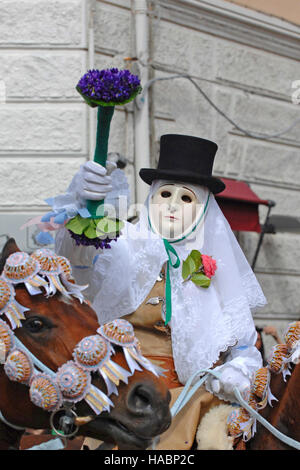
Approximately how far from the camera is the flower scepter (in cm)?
156

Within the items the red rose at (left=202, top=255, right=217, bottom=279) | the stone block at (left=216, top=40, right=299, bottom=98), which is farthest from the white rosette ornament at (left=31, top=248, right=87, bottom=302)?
the stone block at (left=216, top=40, right=299, bottom=98)

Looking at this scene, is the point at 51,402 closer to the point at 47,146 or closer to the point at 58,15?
the point at 47,146

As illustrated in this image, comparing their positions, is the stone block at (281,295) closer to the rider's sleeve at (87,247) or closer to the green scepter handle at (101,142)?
the rider's sleeve at (87,247)

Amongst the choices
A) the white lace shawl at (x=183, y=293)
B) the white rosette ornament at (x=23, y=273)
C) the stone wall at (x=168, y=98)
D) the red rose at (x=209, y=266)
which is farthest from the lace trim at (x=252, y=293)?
the stone wall at (x=168, y=98)

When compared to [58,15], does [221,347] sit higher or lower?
lower

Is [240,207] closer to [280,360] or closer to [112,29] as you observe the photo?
[112,29]

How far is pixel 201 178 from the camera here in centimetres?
A: 229

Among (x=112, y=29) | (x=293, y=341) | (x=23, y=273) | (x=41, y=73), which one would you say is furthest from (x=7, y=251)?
(x=112, y=29)

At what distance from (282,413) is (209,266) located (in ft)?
2.43

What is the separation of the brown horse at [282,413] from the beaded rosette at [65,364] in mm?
400

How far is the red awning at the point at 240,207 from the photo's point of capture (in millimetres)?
4277

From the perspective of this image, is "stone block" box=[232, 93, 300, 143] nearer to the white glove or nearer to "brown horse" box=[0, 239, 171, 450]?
Answer: the white glove

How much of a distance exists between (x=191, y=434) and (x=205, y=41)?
11.7 feet

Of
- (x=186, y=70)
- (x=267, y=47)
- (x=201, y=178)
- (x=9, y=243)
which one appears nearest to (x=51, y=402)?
(x=9, y=243)
